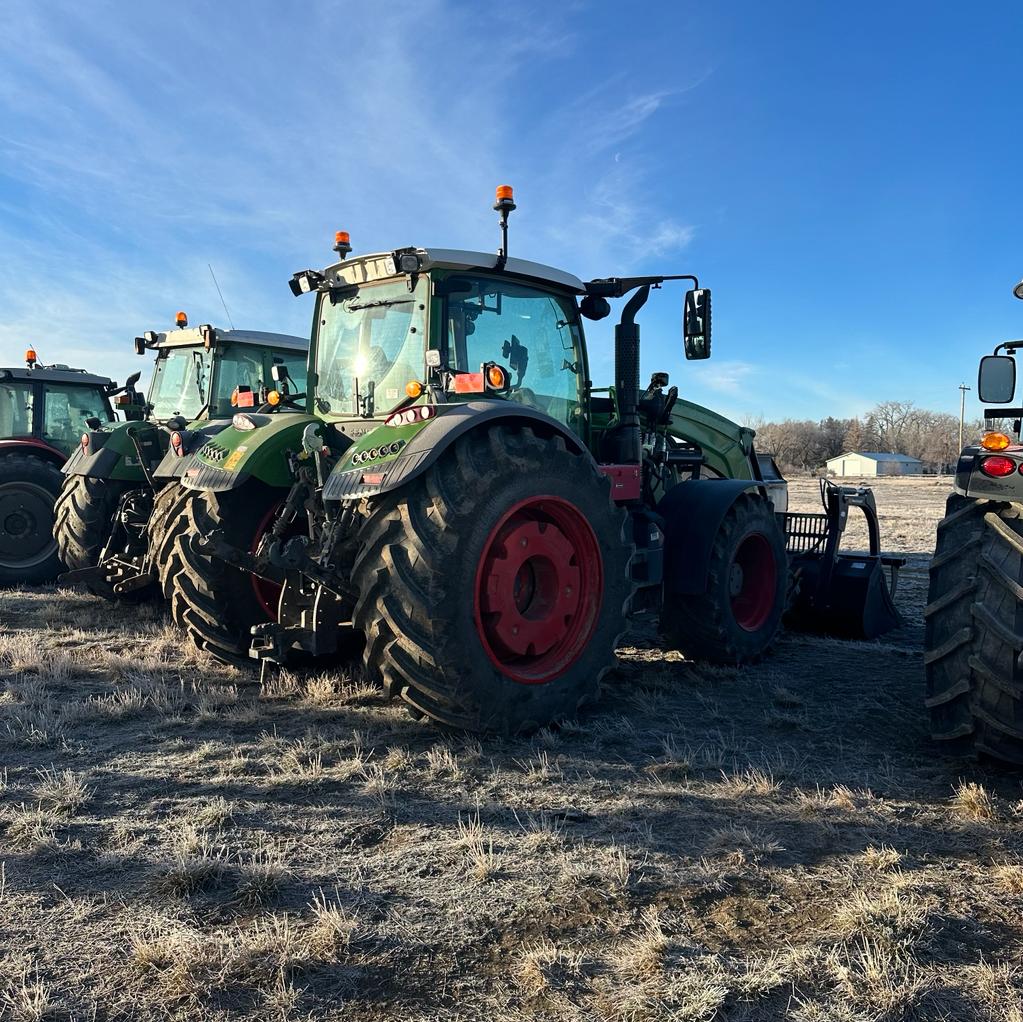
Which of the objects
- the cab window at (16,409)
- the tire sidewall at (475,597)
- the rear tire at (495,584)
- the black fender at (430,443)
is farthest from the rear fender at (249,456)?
the cab window at (16,409)

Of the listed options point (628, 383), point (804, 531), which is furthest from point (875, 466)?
point (628, 383)

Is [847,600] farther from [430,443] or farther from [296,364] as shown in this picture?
[296,364]

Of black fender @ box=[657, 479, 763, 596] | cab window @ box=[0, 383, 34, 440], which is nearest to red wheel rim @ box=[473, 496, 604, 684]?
Result: black fender @ box=[657, 479, 763, 596]

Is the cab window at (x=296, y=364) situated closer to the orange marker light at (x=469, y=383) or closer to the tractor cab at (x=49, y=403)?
the tractor cab at (x=49, y=403)

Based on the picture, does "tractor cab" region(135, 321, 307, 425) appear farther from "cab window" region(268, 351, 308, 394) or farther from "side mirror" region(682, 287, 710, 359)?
"side mirror" region(682, 287, 710, 359)

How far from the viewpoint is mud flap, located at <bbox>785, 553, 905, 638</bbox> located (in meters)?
7.05

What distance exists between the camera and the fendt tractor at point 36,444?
9.39m

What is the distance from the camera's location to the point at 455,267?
15.8ft

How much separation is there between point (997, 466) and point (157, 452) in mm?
6724

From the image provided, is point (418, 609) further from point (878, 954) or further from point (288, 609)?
point (878, 954)

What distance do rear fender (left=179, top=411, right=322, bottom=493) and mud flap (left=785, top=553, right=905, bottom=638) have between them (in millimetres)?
4479

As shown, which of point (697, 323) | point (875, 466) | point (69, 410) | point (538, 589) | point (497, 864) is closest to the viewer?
point (497, 864)

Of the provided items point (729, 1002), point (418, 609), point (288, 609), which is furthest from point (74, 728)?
point (729, 1002)

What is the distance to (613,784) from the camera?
3.73 m
